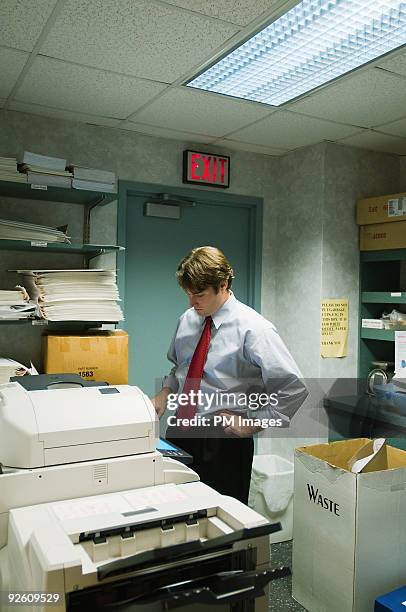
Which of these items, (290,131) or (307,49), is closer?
(307,49)

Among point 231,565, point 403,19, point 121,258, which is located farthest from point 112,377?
point 403,19

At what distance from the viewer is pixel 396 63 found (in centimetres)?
211

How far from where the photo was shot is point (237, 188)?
136 inches

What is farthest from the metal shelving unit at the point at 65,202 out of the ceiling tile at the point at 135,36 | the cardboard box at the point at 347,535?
the cardboard box at the point at 347,535

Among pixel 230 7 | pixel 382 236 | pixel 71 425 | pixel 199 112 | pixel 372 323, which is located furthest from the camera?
pixel 372 323

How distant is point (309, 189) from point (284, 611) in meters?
2.43

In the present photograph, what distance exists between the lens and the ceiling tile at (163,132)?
2.97 meters

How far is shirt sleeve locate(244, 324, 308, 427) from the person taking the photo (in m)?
2.00

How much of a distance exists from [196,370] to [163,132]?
1.64m

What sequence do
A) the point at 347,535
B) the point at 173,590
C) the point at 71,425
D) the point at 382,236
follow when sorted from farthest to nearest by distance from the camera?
the point at 382,236 < the point at 347,535 < the point at 71,425 < the point at 173,590

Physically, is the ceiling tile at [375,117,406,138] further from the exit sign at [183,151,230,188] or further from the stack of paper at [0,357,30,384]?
the stack of paper at [0,357,30,384]

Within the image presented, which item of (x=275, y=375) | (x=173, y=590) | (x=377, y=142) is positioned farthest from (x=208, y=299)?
(x=377, y=142)

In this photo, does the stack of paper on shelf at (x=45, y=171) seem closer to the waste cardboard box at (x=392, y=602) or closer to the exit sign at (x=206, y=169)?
the exit sign at (x=206, y=169)

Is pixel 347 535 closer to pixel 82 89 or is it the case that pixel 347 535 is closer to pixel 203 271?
pixel 203 271
